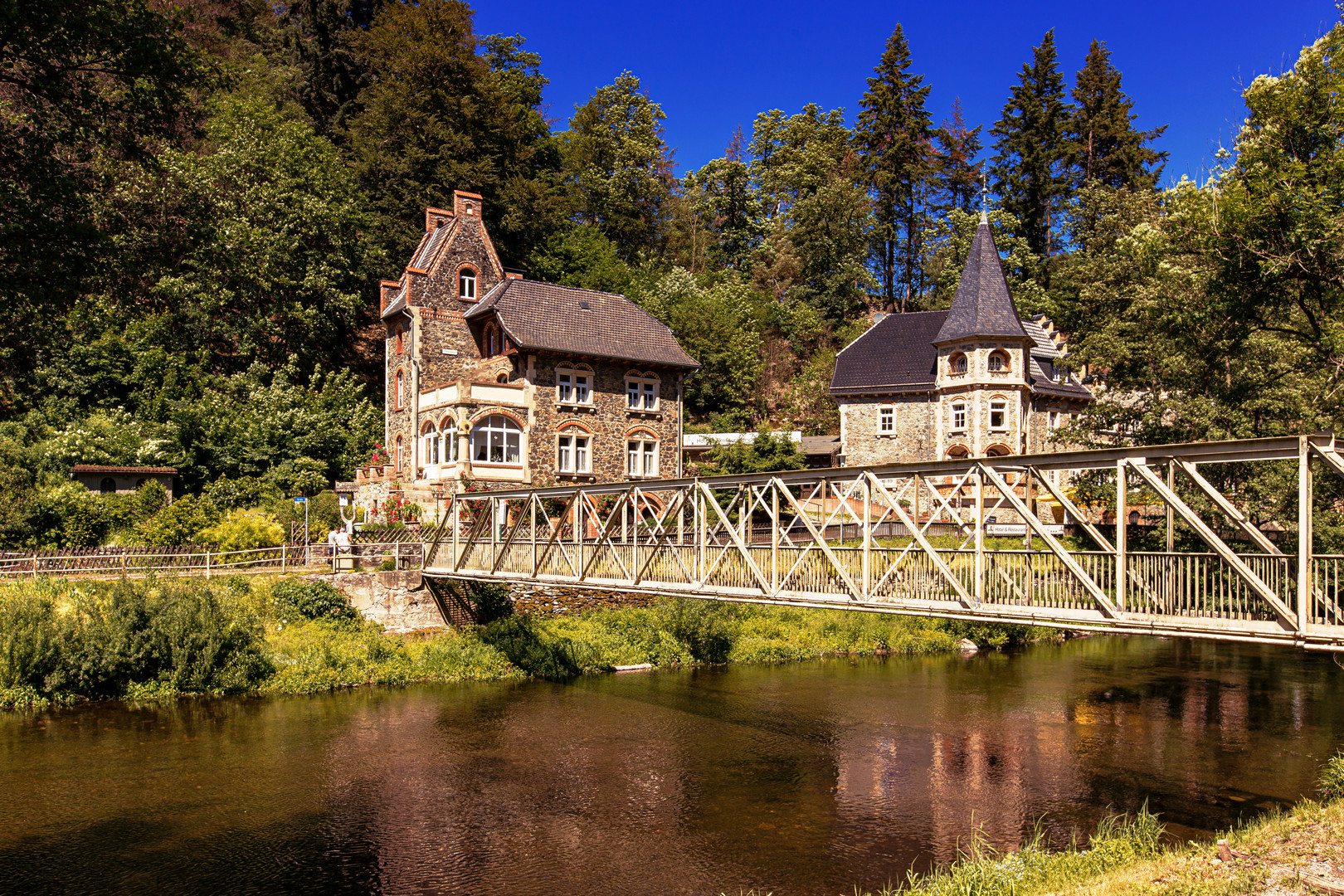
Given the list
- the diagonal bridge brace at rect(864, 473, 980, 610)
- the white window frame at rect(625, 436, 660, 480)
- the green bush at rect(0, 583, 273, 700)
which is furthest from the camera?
the white window frame at rect(625, 436, 660, 480)

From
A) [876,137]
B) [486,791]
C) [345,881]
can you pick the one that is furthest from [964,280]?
[345,881]

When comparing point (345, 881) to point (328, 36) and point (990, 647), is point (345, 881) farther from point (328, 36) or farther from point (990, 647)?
point (328, 36)

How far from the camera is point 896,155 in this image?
6272 cm

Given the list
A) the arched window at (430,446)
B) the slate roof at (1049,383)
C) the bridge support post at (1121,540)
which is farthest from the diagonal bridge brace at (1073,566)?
the slate roof at (1049,383)

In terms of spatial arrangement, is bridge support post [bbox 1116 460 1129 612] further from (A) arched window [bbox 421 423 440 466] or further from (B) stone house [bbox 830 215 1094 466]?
(B) stone house [bbox 830 215 1094 466]

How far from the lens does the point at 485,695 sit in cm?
2469

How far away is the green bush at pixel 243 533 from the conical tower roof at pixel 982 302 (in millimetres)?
33957

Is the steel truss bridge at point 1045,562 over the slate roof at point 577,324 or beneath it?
beneath

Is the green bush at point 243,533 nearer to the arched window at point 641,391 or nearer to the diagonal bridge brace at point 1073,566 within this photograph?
the arched window at point 641,391

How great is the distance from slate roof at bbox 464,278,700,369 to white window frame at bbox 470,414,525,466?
3542 millimetres

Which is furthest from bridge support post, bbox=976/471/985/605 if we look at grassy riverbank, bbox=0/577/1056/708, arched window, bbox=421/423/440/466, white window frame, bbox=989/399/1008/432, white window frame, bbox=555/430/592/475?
white window frame, bbox=989/399/1008/432

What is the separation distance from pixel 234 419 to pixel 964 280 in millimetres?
36942

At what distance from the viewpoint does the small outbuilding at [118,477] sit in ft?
111

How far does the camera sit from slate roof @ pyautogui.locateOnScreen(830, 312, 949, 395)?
162ft
